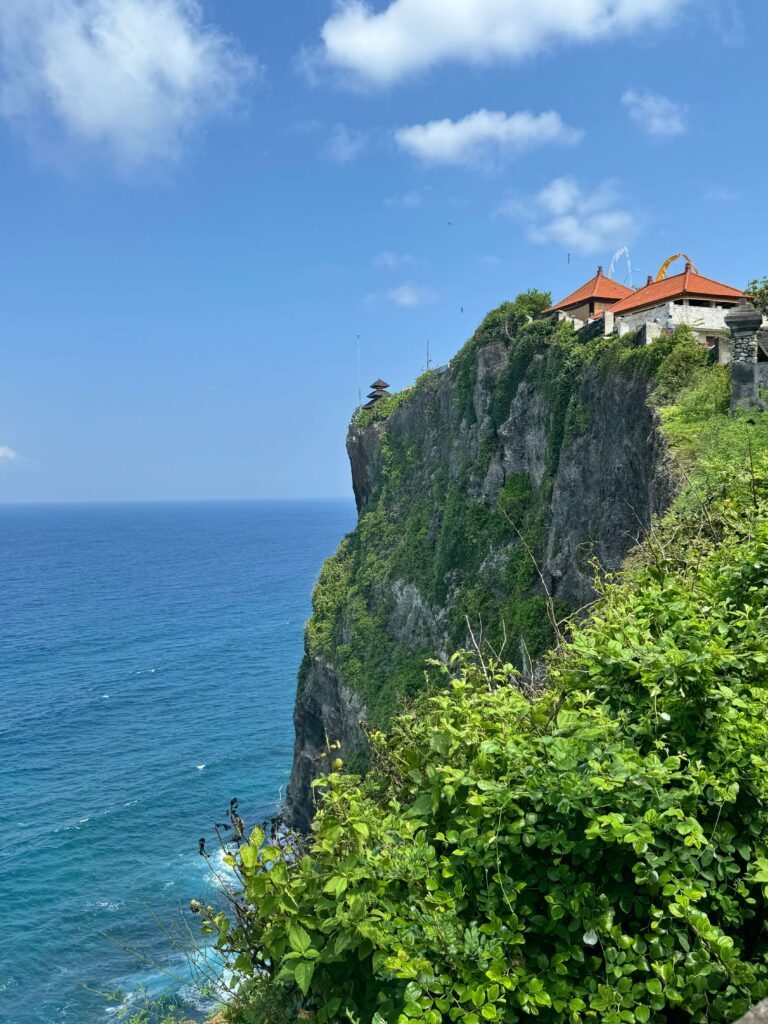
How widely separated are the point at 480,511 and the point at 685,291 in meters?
16.0

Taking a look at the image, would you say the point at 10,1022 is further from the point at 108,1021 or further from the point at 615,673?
the point at 615,673

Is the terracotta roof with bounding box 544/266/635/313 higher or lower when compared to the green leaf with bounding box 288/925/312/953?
higher

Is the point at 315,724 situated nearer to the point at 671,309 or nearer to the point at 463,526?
the point at 463,526

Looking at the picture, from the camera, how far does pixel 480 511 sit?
4019 centimetres

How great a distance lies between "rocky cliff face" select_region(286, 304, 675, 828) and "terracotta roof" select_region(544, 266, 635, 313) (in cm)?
284

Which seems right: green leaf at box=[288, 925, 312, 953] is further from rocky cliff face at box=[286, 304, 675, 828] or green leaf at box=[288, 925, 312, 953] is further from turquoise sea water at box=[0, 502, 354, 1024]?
rocky cliff face at box=[286, 304, 675, 828]

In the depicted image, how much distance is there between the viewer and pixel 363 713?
4259 cm

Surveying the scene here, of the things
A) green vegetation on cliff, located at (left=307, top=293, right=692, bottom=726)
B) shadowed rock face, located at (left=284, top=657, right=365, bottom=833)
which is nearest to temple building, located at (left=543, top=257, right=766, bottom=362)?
green vegetation on cliff, located at (left=307, top=293, right=692, bottom=726)

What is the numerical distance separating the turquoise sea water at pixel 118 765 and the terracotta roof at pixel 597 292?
34451 millimetres

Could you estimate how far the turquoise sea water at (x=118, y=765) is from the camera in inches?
1309

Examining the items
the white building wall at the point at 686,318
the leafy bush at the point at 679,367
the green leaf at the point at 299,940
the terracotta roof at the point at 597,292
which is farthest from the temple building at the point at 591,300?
the green leaf at the point at 299,940

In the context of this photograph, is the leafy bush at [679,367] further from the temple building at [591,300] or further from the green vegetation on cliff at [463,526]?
the temple building at [591,300]

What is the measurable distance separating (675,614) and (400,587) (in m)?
39.6

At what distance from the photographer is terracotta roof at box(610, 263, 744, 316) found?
29609 mm
